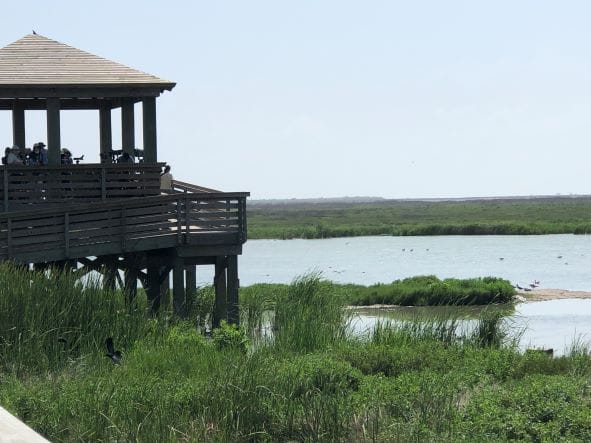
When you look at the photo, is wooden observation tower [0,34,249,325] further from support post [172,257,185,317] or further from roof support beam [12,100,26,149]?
roof support beam [12,100,26,149]

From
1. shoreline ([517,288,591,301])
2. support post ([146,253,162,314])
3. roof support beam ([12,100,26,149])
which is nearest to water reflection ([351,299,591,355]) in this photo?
shoreline ([517,288,591,301])

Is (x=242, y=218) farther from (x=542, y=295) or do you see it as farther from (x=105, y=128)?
(x=542, y=295)

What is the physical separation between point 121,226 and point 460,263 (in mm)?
32307

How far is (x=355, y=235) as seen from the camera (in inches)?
3214

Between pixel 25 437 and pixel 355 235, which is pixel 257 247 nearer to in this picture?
pixel 355 235

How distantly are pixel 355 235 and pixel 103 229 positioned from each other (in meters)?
64.3

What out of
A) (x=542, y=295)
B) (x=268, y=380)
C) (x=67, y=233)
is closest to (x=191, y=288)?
(x=67, y=233)

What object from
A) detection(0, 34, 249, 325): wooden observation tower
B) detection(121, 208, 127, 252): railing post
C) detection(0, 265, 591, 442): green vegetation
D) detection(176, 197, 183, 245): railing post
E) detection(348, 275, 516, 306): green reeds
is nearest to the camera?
detection(0, 265, 591, 442): green vegetation

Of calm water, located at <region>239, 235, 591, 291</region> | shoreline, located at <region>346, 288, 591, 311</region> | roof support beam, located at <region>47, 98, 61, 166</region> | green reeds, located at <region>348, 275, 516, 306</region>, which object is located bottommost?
calm water, located at <region>239, 235, 591, 291</region>

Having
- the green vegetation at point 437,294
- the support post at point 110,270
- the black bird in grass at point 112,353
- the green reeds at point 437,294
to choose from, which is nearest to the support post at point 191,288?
the support post at point 110,270

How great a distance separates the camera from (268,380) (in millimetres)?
10484

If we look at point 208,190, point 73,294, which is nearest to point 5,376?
point 73,294

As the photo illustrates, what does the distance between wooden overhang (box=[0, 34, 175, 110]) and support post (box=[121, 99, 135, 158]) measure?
0.12m

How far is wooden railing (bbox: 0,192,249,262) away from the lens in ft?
55.5
